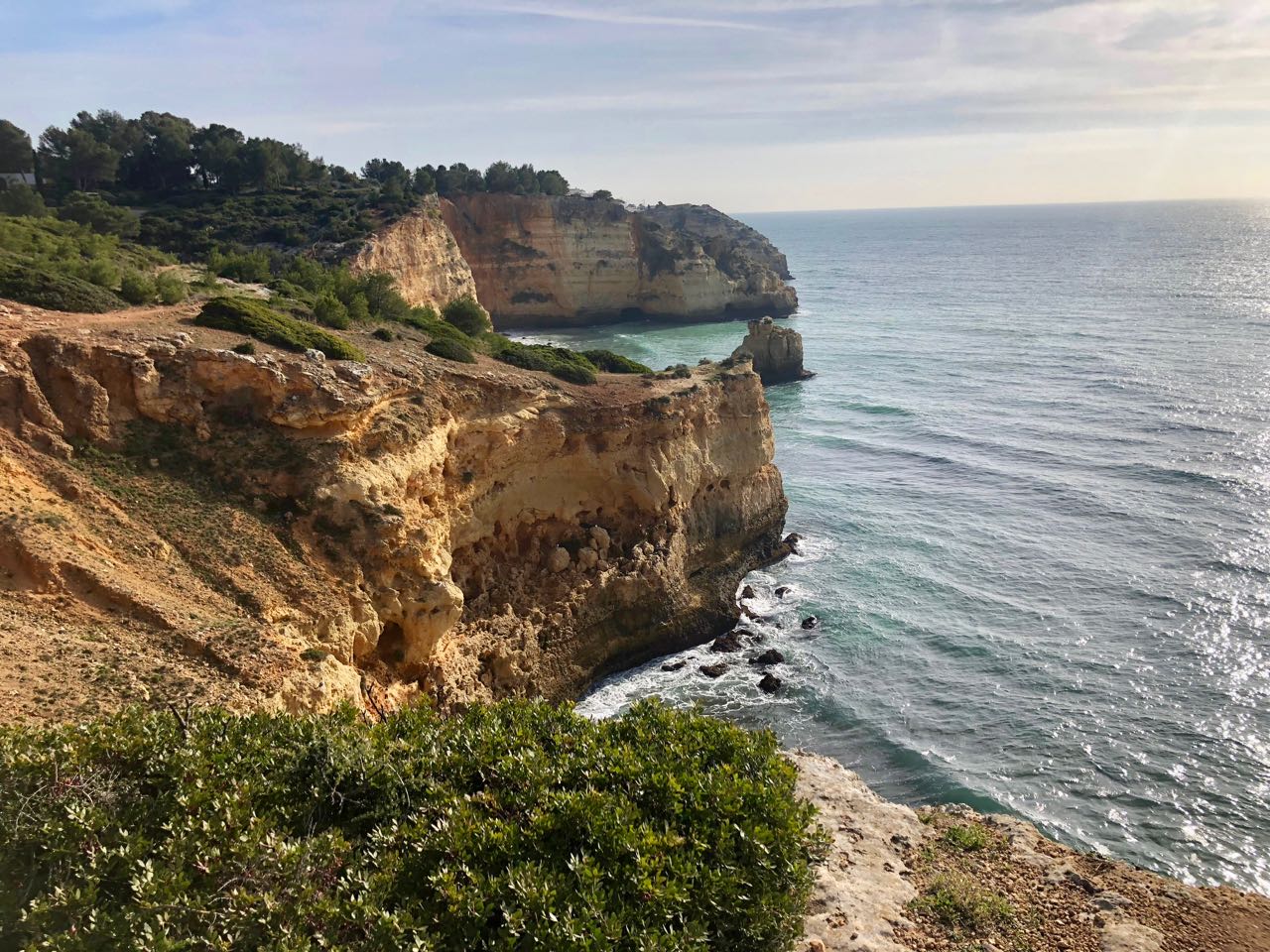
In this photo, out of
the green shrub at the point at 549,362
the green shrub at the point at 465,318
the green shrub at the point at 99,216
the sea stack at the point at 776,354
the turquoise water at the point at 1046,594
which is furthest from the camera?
the sea stack at the point at 776,354

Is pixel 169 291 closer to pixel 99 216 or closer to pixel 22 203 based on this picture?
pixel 99 216

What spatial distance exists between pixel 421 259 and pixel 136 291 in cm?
3658

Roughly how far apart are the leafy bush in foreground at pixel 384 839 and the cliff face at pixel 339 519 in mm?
3142

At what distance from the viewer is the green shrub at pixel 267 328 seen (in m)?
21.6

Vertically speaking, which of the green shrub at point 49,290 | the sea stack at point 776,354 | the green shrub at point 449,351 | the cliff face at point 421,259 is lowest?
the sea stack at point 776,354

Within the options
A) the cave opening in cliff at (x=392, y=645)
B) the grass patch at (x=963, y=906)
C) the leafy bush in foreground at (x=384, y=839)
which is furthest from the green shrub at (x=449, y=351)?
the grass patch at (x=963, y=906)

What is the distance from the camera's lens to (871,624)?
30.1 metres

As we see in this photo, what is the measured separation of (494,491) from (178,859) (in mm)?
16781

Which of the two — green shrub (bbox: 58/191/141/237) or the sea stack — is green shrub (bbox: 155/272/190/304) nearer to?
green shrub (bbox: 58/191/141/237)

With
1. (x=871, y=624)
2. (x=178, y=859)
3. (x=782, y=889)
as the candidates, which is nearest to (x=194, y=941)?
(x=178, y=859)

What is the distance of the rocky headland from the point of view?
84500 millimetres

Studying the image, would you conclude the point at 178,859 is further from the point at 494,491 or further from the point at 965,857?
the point at 494,491

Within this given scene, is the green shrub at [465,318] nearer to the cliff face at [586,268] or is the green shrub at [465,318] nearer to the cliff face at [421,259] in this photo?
the cliff face at [421,259]

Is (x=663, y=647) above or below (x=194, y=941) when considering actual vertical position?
below
